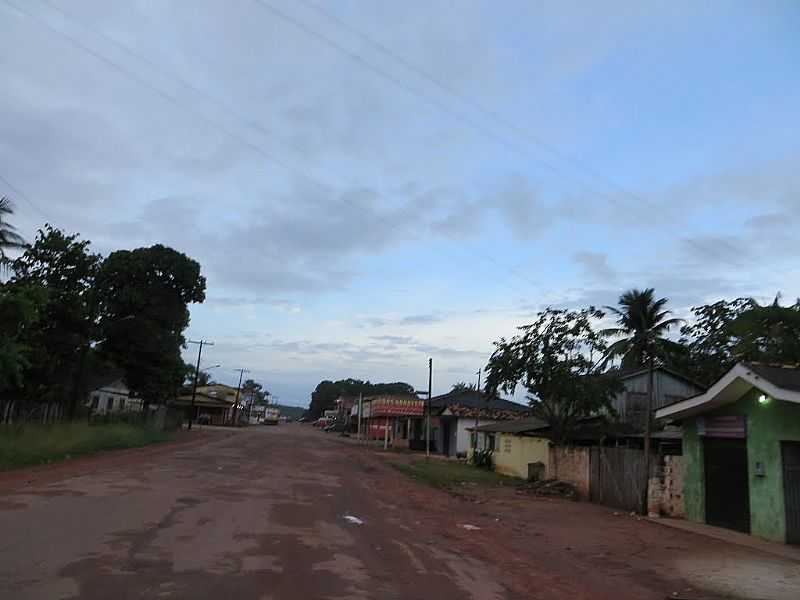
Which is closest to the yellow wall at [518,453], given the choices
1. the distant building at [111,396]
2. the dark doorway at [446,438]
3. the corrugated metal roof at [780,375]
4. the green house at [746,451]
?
the green house at [746,451]

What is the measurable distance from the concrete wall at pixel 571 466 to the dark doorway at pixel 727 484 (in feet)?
22.0

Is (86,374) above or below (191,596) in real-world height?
above

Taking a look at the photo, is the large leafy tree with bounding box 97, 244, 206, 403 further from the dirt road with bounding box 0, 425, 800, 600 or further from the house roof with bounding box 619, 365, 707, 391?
the house roof with bounding box 619, 365, 707, 391

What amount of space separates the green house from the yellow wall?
1127 centimetres

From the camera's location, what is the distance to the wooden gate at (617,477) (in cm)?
1970

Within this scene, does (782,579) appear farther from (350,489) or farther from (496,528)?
(350,489)

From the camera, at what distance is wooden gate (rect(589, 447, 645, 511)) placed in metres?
19.7

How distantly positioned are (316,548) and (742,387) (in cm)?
1129

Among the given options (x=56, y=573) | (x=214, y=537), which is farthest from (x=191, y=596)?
(x=214, y=537)

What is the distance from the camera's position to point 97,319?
36156mm

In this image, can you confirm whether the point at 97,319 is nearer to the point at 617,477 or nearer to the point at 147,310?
the point at 147,310

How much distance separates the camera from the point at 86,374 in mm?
36875

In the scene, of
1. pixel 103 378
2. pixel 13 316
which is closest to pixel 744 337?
pixel 13 316

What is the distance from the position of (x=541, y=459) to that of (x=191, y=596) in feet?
85.3
